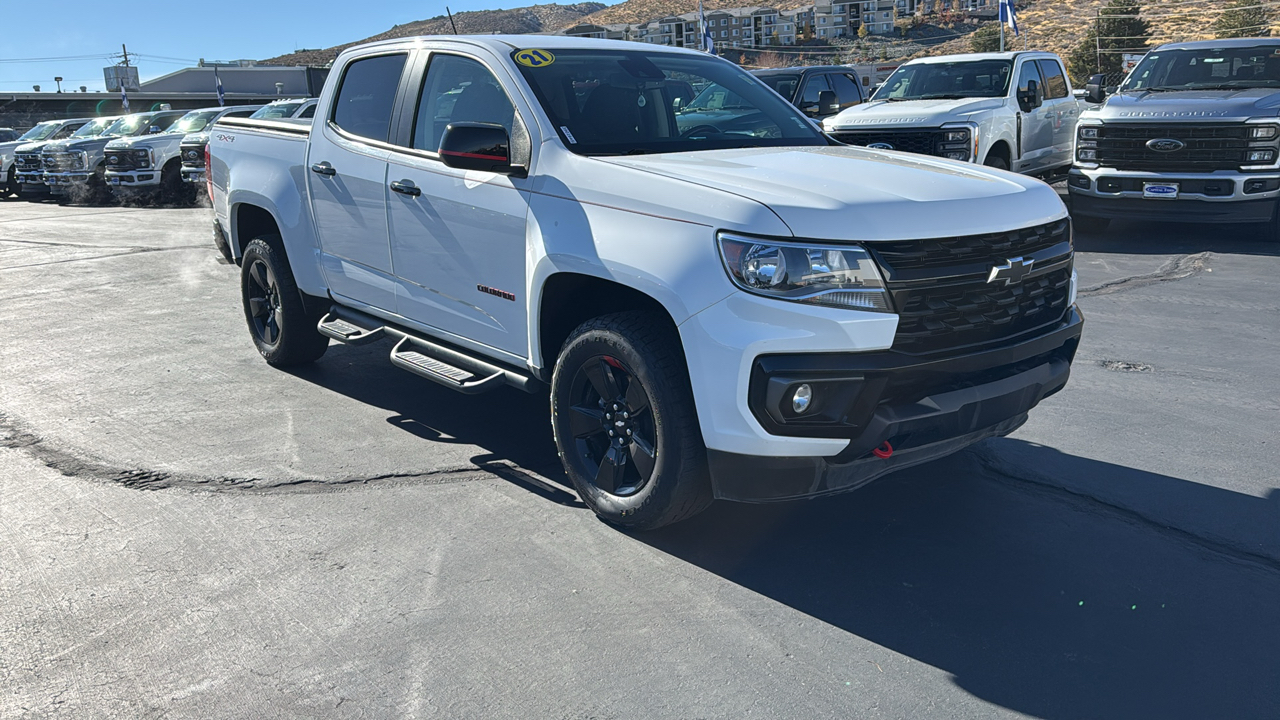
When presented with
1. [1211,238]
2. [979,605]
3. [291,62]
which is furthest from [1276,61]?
[291,62]

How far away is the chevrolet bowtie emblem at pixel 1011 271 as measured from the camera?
3494mm

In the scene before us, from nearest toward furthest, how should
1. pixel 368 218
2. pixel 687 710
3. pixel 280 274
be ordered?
pixel 687 710
pixel 368 218
pixel 280 274

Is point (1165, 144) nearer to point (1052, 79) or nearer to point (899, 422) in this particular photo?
point (1052, 79)

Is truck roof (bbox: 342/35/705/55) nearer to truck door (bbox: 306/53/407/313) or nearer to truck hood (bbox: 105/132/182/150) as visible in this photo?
truck door (bbox: 306/53/407/313)

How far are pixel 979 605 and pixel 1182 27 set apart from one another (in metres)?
66.2

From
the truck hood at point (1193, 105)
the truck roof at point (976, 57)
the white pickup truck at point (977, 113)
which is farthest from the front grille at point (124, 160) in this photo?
the truck hood at point (1193, 105)

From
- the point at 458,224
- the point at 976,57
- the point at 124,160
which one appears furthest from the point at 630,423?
the point at 124,160

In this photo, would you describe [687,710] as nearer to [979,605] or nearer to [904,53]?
[979,605]

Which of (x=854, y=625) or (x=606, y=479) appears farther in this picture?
(x=606, y=479)

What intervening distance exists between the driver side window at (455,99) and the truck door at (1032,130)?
350 inches

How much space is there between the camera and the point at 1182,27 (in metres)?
58.6

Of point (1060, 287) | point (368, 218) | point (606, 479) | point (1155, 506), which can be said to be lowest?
point (1155, 506)

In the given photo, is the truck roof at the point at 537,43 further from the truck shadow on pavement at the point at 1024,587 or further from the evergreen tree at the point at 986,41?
the evergreen tree at the point at 986,41

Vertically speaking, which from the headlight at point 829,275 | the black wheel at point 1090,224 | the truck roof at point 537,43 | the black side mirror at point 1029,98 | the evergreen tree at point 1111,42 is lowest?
the black wheel at point 1090,224
